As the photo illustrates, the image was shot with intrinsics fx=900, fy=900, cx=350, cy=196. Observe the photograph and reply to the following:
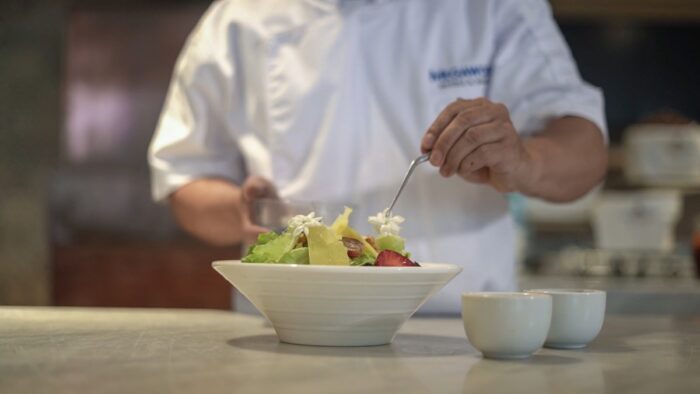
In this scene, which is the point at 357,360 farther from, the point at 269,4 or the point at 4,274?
the point at 4,274

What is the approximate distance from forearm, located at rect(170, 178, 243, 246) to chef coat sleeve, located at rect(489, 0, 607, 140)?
20.5 inches

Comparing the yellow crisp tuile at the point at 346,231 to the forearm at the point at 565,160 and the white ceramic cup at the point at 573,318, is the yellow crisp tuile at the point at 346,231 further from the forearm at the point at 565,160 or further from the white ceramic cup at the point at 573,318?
the forearm at the point at 565,160

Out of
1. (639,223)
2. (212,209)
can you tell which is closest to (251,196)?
(212,209)

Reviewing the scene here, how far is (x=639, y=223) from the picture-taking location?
3283mm

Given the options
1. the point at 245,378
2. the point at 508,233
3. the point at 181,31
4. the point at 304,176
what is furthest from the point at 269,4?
the point at 181,31

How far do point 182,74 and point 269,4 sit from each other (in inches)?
8.7

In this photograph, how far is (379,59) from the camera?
5.38 feet

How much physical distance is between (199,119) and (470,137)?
70 centimetres

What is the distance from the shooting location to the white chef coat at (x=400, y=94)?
1604mm

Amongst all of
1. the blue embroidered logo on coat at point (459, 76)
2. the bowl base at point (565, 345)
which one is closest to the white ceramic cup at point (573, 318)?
the bowl base at point (565, 345)

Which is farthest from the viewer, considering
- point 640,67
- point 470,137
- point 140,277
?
point 640,67

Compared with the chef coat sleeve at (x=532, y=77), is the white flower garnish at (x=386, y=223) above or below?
below

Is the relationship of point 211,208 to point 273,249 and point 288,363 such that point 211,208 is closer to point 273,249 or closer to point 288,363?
point 273,249

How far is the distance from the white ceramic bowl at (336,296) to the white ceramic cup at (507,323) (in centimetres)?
7
